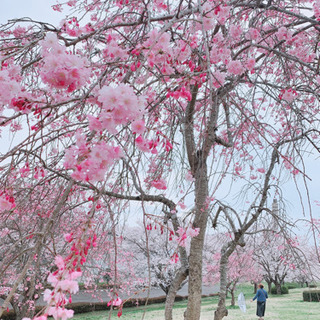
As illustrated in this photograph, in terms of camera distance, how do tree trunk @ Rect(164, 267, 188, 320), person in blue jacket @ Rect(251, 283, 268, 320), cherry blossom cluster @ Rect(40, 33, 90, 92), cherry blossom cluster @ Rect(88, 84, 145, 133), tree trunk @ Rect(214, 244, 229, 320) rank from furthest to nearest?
person in blue jacket @ Rect(251, 283, 268, 320) < tree trunk @ Rect(214, 244, 229, 320) < tree trunk @ Rect(164, 267, 188, 320) < cherry blossom cluster @ Rect(40, 33, 90, 92) < cherry blossom cluster @ Rect(88, 84, 145, 133)

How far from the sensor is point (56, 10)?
12.0ft

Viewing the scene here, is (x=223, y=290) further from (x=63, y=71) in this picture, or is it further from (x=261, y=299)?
(x=261, y=299)

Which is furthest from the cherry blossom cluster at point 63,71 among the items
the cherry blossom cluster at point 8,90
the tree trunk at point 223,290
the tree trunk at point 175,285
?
the tree trunk at point 223,290

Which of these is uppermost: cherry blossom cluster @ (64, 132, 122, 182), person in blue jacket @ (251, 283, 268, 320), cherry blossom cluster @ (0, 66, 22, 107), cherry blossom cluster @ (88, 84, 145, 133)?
cherry blossom cluster @ (0, 66, 22, 107)

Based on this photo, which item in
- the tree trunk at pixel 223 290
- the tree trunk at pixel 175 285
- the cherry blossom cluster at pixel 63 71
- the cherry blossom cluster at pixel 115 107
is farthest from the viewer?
the tree trunk at pixel 223 290

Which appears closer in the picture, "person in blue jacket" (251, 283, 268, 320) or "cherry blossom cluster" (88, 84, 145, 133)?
"cherry blossom cluster" (88, 84, 145, 133)

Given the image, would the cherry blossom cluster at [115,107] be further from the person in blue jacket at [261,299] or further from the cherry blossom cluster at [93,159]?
the person in blue jacket at [261,299]

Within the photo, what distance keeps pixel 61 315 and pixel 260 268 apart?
62.7 ft

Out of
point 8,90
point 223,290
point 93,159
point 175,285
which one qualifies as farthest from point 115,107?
point 223,290

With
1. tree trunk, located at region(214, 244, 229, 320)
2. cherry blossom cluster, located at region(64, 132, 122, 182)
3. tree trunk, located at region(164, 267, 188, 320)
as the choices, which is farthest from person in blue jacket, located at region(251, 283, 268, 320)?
cherry blossom cluster, located at region(64, 132, 122, 182)

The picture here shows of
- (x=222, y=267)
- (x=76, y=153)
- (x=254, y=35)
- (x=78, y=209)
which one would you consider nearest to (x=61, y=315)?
(x=76, y=153)

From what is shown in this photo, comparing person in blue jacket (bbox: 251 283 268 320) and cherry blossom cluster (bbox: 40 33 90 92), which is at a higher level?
cherry blossom cluster (bbox: 40 33 90 92)

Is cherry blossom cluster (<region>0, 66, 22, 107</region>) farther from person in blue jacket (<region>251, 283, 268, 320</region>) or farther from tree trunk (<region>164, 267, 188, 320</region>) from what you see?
person in blue jacket (<region>251, 283, 268, 320</region>)

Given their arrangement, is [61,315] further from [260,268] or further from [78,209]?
[260,268]
